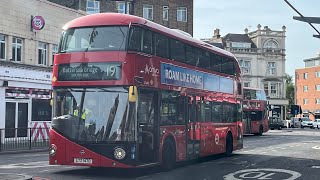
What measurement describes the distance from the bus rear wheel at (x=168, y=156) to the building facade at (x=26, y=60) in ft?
41.3

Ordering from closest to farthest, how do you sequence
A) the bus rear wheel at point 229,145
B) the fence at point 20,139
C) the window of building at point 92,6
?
1. the bus rear wheel at point 229,145
2. the fence at point 20,139
3. the window of building at point 92,6

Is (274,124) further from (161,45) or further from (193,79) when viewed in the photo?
(161,45)

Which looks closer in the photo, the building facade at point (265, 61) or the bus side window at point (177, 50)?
the bus side window at point (177, 50)

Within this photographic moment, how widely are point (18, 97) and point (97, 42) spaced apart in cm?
1689

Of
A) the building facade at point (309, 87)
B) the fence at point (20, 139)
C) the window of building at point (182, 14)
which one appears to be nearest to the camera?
the fence at point (20, 139)

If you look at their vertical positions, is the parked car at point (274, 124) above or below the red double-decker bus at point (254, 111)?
below

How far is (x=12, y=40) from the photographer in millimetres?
28141

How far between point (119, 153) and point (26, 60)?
1896 cm

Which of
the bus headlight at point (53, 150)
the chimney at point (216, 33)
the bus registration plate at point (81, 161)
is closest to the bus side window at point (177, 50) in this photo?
the bus registration plate at point (81, 161)

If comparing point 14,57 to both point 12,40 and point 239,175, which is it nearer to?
point 12,40

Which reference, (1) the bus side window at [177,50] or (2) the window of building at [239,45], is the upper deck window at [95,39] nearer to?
(1) the bus side window at [177,50]

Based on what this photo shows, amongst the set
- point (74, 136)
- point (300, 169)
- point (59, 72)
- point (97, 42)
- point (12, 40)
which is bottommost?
point (300, 169)

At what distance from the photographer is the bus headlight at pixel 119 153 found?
11.9m

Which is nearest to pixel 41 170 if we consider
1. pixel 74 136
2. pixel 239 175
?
pixel 74 136
